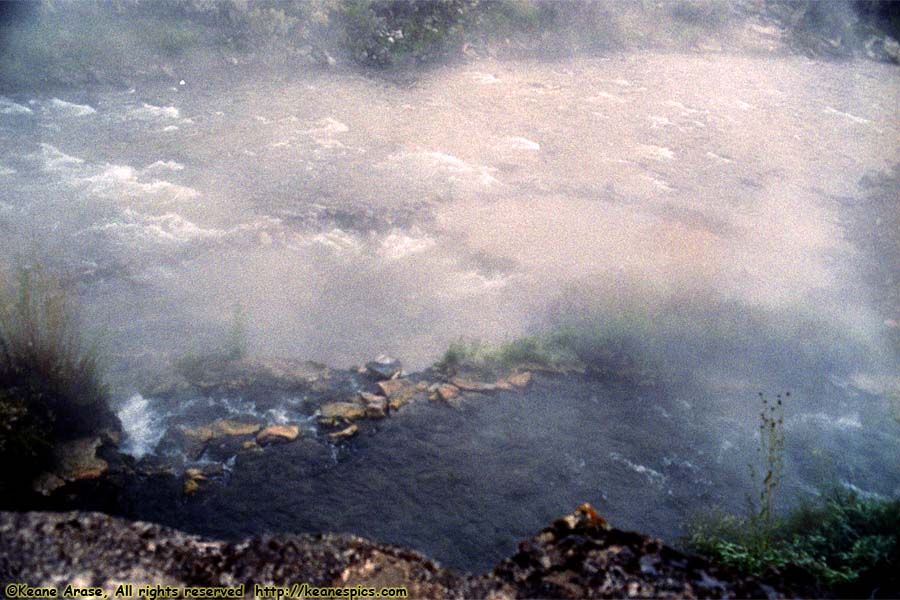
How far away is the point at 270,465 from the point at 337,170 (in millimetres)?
8608

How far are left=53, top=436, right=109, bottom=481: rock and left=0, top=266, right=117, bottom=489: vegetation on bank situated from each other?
0.28ft

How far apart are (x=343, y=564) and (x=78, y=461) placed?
10.9 feet

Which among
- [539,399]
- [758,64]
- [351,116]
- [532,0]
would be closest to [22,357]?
[539,399]

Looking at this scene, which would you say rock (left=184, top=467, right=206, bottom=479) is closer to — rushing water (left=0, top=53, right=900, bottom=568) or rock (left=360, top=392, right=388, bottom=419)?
rushing water (left=0, top=53, right=900, bottom=568)

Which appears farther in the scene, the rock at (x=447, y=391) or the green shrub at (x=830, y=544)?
the rock at (x=447, y=391)

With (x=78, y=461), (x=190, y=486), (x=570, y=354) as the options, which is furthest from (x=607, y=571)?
(x=570, y=354)

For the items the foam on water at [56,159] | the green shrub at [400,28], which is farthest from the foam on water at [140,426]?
the green shrub at [400,28]

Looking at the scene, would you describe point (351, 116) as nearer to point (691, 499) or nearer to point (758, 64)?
point (691, 499)

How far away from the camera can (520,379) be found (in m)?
8.34

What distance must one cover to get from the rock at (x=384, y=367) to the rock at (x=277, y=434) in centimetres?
153

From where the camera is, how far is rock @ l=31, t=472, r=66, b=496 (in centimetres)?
500

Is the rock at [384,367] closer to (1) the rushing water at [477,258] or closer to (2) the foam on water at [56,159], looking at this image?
(1) the rushing water at [477,258]

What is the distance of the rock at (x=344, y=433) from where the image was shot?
6943 millimetres

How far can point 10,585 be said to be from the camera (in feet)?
9.73
